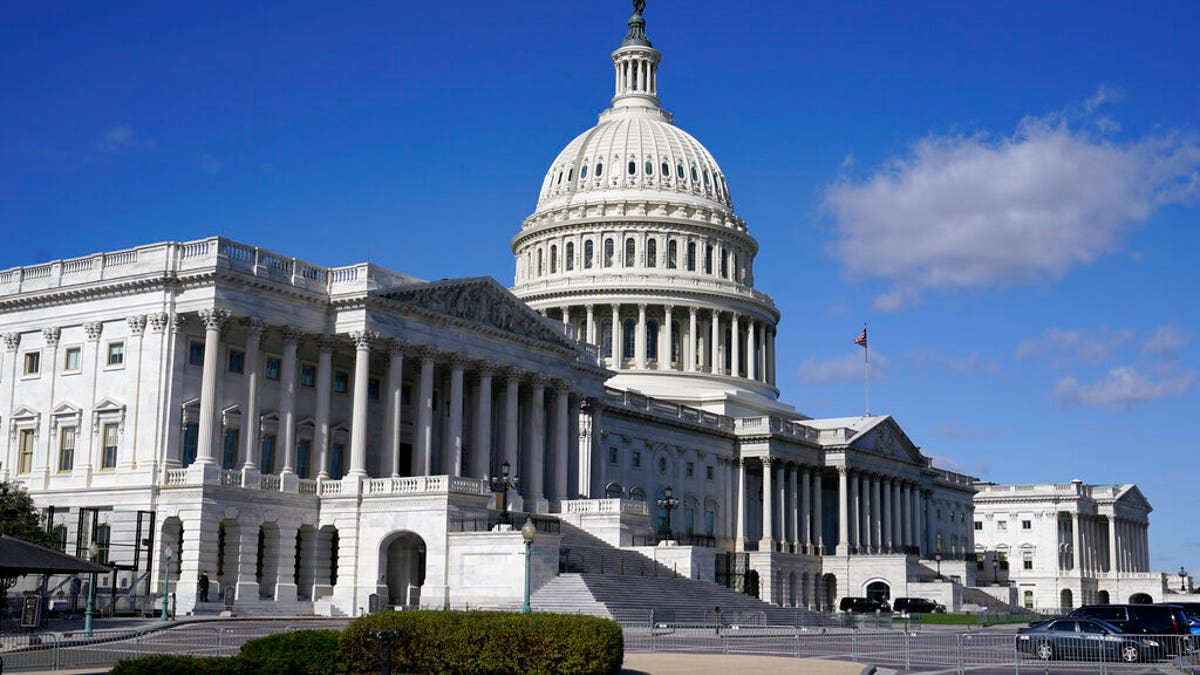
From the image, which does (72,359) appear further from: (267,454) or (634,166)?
(634,166)

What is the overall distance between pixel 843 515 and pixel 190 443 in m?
66.4

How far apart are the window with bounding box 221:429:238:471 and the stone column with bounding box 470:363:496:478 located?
1407cm

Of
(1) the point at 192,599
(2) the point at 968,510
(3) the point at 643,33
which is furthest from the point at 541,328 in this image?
(2) the point at 968,510

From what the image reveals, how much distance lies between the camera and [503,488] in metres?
77.0

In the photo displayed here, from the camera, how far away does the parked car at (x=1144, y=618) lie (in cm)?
5050

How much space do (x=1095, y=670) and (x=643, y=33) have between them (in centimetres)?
12031

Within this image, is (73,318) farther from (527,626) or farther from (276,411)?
(527,626)

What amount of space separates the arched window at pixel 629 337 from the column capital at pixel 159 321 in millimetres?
66790

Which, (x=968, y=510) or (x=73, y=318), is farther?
(x=968, y=510)

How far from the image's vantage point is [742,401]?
129 m

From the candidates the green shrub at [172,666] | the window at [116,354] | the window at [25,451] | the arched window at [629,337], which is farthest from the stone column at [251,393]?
the arched window at [629,337]

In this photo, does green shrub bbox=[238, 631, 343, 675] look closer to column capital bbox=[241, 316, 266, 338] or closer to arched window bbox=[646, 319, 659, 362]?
column capital bbox=[241, 316, 266, 338]

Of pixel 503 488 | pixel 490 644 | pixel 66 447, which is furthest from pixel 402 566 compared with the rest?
pixel 490 644

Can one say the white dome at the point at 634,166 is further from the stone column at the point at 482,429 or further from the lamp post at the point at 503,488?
the lamp post at the point at 503,488
